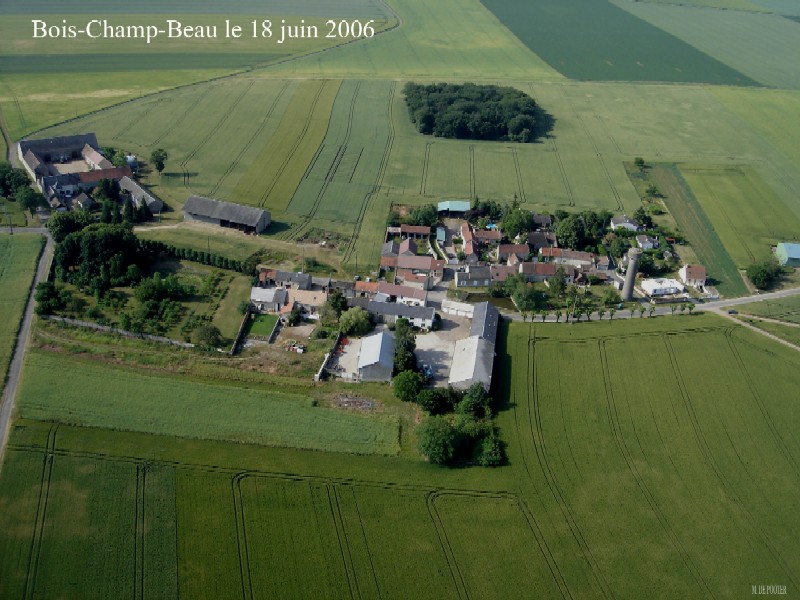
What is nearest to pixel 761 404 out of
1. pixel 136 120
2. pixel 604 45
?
pixel 136 120

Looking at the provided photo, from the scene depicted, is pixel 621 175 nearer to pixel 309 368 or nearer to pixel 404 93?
pixel 404 93

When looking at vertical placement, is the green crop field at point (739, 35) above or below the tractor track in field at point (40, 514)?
above

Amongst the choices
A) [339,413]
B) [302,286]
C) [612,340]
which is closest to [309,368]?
[339,413]

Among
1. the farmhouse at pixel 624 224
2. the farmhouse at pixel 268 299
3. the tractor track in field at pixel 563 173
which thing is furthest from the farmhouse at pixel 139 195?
the farmhouse at pixel 624 224

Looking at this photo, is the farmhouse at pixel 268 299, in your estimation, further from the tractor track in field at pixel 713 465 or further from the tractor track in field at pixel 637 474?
the tractor track in field at pixel 713 465

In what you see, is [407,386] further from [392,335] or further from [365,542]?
[365,542]

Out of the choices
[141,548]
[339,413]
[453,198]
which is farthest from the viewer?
[453,198]
